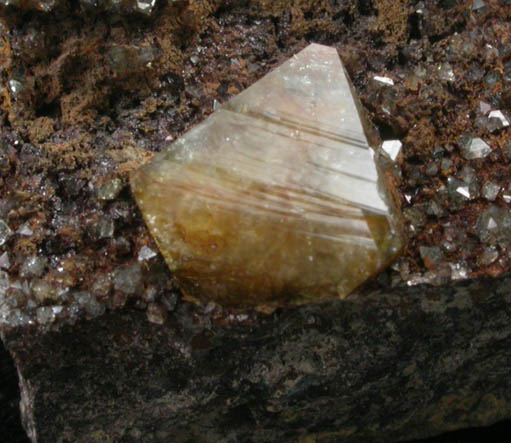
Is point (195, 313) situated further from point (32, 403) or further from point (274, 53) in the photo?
point (274, 53)

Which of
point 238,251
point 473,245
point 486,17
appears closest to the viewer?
point 238,251

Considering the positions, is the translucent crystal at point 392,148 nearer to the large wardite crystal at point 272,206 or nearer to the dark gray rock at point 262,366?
the large wardite crystal at point 272,206

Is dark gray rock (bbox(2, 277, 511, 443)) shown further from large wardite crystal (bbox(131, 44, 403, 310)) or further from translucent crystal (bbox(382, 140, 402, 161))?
translucent crystal (bbox(382, 140, 402, 161))

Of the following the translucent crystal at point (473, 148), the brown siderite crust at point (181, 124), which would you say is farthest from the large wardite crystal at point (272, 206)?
the translucent crystal at point (473, 148)

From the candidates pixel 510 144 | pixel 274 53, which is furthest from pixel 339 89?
pixel 510 144

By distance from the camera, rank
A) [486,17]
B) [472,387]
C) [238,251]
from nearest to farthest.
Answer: [238,251], [486,17], [472,387]

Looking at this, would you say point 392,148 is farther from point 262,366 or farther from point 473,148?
point 262,366
